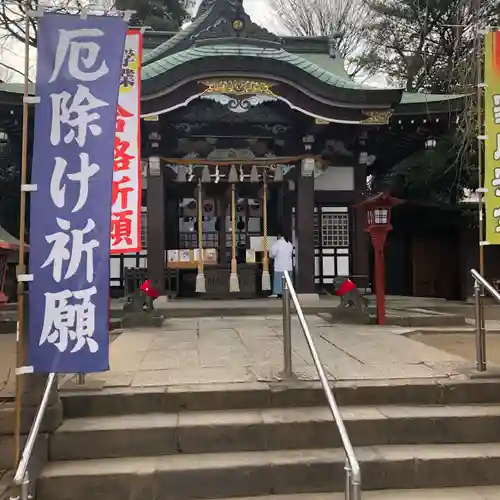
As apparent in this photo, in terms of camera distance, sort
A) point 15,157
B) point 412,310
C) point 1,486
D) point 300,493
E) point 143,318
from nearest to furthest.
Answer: point 1,486 < point 300,493 < point 143,318 < point 412,310 < point 15,157

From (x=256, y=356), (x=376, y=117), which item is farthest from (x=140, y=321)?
(x=376, y=117)

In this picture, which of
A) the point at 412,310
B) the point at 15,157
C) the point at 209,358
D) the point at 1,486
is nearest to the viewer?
the point at 1,486

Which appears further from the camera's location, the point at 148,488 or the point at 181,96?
the point at 181,96

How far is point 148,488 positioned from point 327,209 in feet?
34.2

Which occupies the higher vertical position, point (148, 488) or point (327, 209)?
point (327, 209)

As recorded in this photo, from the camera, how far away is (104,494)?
341cm

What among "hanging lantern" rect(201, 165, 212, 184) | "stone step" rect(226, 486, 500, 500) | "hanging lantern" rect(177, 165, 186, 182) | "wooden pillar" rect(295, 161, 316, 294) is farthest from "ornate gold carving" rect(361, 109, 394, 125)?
"stone step" rect(226, 486, 500, 500)

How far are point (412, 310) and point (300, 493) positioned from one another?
7228 mm

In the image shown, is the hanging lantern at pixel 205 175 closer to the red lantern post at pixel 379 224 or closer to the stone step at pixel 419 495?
the red lantern post at pixel 379 224

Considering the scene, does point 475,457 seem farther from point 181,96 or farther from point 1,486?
point 181,96

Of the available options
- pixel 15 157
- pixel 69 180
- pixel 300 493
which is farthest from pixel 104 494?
pixel 15 157

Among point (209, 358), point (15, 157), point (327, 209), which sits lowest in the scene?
point (209, 358)

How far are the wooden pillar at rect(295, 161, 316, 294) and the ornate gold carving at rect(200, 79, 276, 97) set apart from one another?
2.02m

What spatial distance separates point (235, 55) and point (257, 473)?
8682 millimetres
